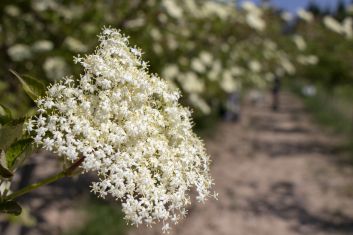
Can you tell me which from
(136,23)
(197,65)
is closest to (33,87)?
(136,23)

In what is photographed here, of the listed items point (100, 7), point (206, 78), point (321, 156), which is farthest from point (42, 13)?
point (321, 156)

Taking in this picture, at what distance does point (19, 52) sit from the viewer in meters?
3.53

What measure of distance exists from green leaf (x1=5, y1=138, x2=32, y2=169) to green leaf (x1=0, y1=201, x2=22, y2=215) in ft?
0.32

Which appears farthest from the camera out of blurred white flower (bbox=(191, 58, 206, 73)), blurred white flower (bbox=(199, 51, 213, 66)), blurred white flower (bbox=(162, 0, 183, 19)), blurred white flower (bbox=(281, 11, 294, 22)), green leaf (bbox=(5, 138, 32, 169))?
blurred white flower (bbox=(281, 11, 294, 22))

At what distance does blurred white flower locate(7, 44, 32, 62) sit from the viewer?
3.50m

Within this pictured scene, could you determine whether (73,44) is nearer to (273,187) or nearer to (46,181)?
(46,181)

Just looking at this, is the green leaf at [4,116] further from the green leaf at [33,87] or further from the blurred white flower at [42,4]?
the blurred white flower at [42,4]

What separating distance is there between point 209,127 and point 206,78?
5.53 meters

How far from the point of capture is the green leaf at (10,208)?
1299mm

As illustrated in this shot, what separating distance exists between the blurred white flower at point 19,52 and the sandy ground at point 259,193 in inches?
44.8

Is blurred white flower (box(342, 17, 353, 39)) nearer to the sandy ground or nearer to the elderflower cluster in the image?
the sandy ground

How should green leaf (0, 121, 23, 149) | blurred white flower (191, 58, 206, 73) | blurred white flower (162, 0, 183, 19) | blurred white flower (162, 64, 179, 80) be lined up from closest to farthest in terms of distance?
green leaf (0, 121, 23, 149) < blurred white flower (162, 0, 183, 19) < blurred white flower (162, 64, 179, 80) < blurred white flower (191, 58, 206, 73)

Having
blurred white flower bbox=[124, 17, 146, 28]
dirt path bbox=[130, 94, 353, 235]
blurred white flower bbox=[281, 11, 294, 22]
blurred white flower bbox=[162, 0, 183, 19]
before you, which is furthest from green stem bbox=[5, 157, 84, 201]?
blurred white flower bbox=[281, 11, 294, 22]

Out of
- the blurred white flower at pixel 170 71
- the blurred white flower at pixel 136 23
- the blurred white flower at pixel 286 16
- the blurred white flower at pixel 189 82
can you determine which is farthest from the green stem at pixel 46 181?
the blurred white flower at pixel 286 16
